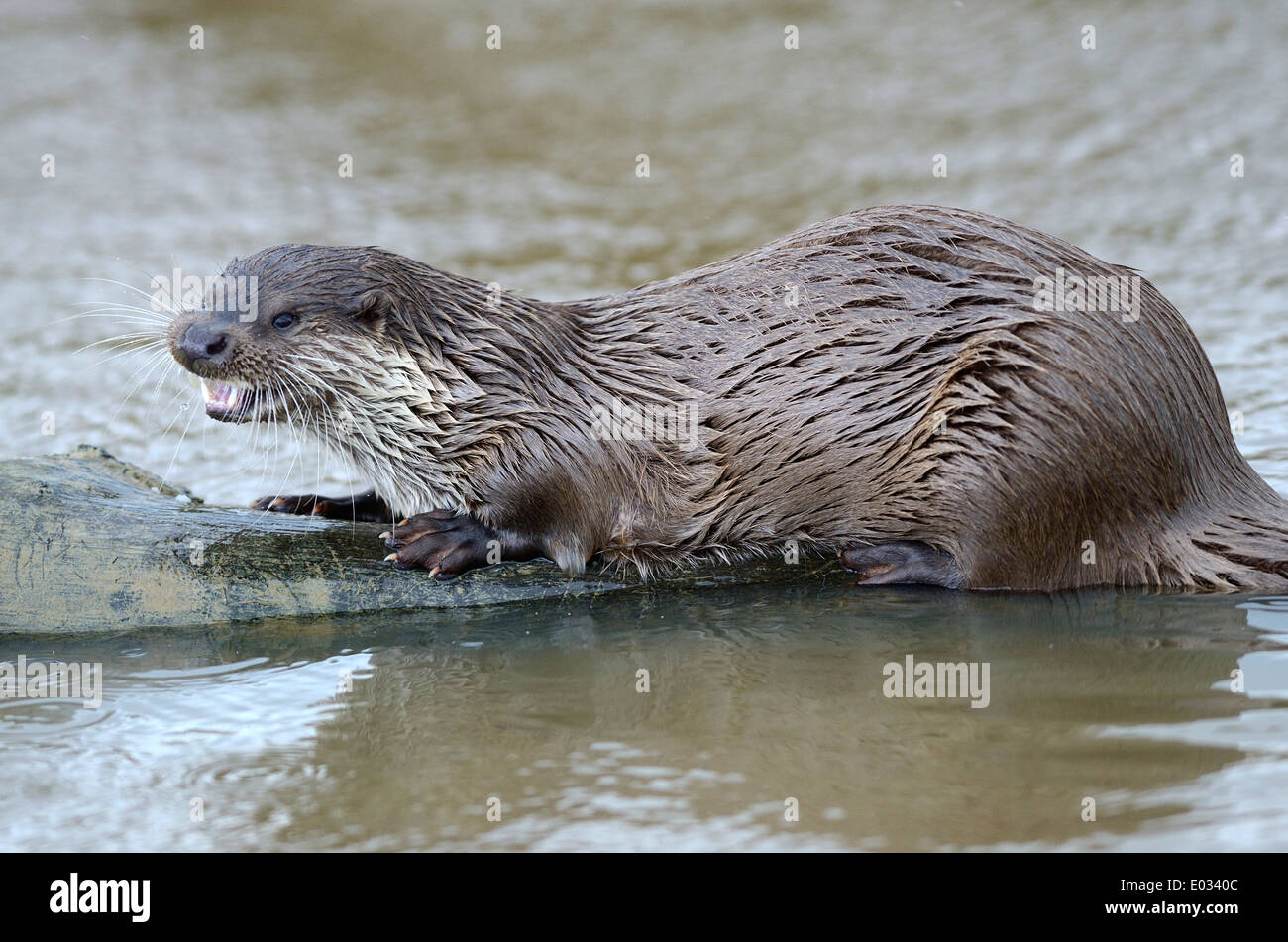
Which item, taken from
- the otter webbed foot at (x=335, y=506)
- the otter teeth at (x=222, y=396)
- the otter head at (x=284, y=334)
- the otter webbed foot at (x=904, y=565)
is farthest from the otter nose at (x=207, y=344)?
the otter webbed foot at (x=904, y=565)

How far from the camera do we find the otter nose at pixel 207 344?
395 centimetres

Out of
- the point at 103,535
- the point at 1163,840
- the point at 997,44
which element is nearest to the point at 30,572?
the point at 103,535

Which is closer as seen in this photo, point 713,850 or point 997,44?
point 713,850

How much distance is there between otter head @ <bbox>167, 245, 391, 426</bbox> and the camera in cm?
398

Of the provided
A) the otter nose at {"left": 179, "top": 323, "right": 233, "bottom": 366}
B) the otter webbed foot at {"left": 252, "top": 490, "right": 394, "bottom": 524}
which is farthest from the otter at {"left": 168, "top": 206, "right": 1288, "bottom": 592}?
the otter webbed foot at {"left": 252, "top": 490, "right": 394, "bottom": 524}

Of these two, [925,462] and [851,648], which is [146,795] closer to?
[851,648]

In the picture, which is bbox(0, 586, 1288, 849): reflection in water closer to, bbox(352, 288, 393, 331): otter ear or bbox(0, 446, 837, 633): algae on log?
bbox(0, 446, 837, 633): algae on log

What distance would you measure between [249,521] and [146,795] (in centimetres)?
137

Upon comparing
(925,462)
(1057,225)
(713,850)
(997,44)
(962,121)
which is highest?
(997,44)

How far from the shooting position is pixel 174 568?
3.90m

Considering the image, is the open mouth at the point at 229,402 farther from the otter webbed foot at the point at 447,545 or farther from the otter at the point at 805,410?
the otter webbed foot at the point at 447,545

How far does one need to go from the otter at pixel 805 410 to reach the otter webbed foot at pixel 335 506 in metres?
0.17

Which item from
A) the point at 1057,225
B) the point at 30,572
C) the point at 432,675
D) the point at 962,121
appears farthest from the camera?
the point at 962,121

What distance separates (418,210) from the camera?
818cm
